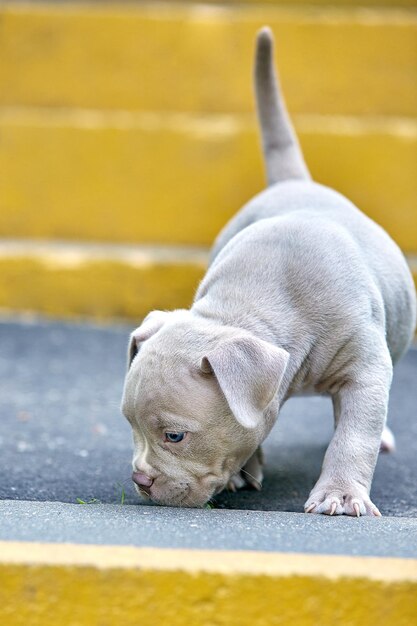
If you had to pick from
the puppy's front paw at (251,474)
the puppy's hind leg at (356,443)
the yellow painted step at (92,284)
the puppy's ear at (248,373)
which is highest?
the puppy's ear at (248,373)

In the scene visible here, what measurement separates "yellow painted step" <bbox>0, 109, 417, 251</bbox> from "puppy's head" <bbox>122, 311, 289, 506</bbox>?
3955mm

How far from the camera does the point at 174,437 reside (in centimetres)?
293

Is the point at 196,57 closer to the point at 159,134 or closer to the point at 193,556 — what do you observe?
the point at 159,134

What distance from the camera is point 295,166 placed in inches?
174

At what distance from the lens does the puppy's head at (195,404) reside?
111 inches

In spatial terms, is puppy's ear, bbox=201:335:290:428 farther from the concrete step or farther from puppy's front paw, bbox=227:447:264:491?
puppy's front paw, bbox=227:447:264:491

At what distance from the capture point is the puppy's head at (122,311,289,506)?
283 cm

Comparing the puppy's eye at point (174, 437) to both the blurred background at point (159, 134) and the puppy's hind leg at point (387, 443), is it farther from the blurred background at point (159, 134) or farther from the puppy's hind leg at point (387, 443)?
the blurred background at point (159, 134)

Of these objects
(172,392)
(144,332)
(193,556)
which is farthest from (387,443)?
(193,556)

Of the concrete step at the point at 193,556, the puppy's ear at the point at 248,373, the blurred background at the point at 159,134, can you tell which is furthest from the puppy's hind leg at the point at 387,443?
the blurred background at the point at 159,134

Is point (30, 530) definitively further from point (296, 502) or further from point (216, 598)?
point (296, 502)

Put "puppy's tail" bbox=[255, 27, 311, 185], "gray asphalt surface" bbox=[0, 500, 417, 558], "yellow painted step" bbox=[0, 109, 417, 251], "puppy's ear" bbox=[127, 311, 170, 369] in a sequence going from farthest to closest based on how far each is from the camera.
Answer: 1. "yellow painted step" bbox=[0, 109, 417, 251]
2. "puppy's tail" bbox=[255, 27, 311, 185]
3. "puppy's ear" bbox=[127, 311, 170, 369]
4. "gray asphalt surface" bbox=[0, 500, 417, 558]

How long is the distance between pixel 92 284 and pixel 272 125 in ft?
8.39

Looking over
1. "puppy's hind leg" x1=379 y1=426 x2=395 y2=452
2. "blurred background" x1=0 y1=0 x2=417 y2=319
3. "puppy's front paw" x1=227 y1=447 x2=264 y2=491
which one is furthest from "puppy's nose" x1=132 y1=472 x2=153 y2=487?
"blurred background" x1=0 y1=0 x2=417 y2=319
